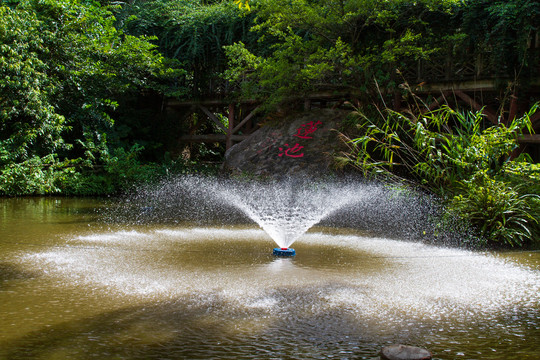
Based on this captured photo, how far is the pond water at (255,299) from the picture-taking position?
2.62 metres

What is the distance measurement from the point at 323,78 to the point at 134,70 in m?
Answer: 5.32

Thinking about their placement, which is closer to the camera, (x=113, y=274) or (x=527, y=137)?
(x=113, y=274)

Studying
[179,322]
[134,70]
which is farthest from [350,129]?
[179,322]

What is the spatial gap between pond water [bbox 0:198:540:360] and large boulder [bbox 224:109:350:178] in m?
4.17

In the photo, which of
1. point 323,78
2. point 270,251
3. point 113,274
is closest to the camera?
point 113,274

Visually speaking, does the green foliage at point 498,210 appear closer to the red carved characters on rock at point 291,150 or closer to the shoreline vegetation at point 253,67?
the shoreline vegetation at point 253,67

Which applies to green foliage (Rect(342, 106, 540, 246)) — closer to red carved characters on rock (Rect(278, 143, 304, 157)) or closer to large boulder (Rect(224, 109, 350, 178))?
large boulder (Rect(224, 109, 350, 178))

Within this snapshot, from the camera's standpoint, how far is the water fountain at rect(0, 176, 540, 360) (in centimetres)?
266

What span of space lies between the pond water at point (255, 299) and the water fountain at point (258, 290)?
11 mm

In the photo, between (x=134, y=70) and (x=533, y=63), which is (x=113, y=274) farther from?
(x=134, y=70)

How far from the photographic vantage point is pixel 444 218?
19.7ft

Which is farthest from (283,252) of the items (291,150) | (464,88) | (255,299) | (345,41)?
(345,41)

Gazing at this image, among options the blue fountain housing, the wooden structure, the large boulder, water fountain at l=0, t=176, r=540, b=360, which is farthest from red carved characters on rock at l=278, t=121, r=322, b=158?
the blue fountain housing

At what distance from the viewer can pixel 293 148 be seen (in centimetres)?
1046
